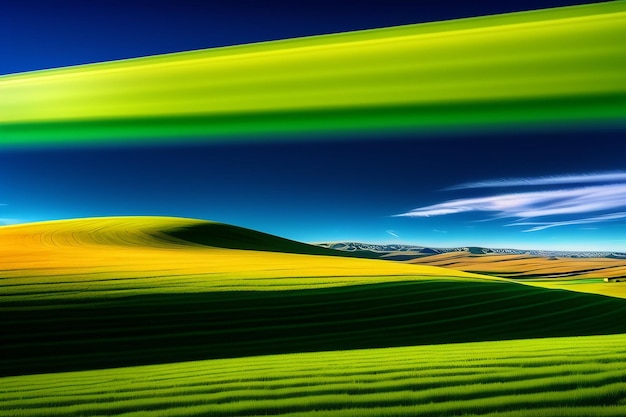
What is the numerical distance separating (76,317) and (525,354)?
11.5 metres

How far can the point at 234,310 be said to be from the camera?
14.9 m

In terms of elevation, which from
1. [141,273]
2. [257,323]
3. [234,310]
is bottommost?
[257,323]

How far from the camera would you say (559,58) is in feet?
15.5

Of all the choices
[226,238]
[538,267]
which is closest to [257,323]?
[226,238]

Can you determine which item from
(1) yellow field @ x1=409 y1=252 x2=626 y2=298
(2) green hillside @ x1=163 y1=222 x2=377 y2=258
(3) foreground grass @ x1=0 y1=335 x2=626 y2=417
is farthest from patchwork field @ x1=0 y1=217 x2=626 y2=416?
(1) yellow field @ x1=409 y1=252 x2=626 y2=298

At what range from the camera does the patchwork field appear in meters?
6.04

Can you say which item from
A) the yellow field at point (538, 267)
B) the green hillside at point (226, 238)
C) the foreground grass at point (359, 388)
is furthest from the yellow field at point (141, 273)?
the yellow field at point (538, 267)

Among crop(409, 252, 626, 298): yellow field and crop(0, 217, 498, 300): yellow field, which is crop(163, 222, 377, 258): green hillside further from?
crop(409, 252, 626, 298): yellow field

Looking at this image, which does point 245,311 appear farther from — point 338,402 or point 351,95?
point 351,95

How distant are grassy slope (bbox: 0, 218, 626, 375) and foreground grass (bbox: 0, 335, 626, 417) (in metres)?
3.45

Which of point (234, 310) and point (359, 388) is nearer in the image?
point (359, 388)

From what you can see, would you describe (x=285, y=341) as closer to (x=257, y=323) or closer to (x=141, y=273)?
(x=257, y=323)

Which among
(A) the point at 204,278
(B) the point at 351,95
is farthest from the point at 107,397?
(A) the point at 204,278

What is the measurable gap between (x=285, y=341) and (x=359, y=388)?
730 cm
